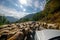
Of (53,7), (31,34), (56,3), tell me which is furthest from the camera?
(53,7)

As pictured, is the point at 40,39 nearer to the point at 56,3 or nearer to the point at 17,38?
the point at 17,38

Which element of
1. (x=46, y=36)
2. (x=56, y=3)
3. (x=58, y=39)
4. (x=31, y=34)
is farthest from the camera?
(x=56, y=3)

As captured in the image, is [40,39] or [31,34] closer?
[40,39]

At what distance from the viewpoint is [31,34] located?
10.1 meters

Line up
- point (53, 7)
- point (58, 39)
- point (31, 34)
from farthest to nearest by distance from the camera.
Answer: point (53, 7)
point (31, 34)
point (58, 39)

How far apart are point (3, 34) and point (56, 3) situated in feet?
123

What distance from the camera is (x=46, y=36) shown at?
693 centimetres

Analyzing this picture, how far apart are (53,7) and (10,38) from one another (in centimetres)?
4092

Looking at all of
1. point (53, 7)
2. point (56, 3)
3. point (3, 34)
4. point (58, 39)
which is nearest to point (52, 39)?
point (58, 39)

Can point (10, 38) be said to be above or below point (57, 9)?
below

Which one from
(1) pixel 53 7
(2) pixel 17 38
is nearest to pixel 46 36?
(2) pixel 17 38

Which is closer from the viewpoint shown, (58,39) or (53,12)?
(58,39)

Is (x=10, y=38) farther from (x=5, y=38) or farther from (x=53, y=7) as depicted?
(x=53, y=7)

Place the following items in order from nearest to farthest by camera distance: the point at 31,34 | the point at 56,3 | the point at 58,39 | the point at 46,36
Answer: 1. the point at 58,39
2. the point at 46,36
3. the point at 31,34
4. the point at 56,3
